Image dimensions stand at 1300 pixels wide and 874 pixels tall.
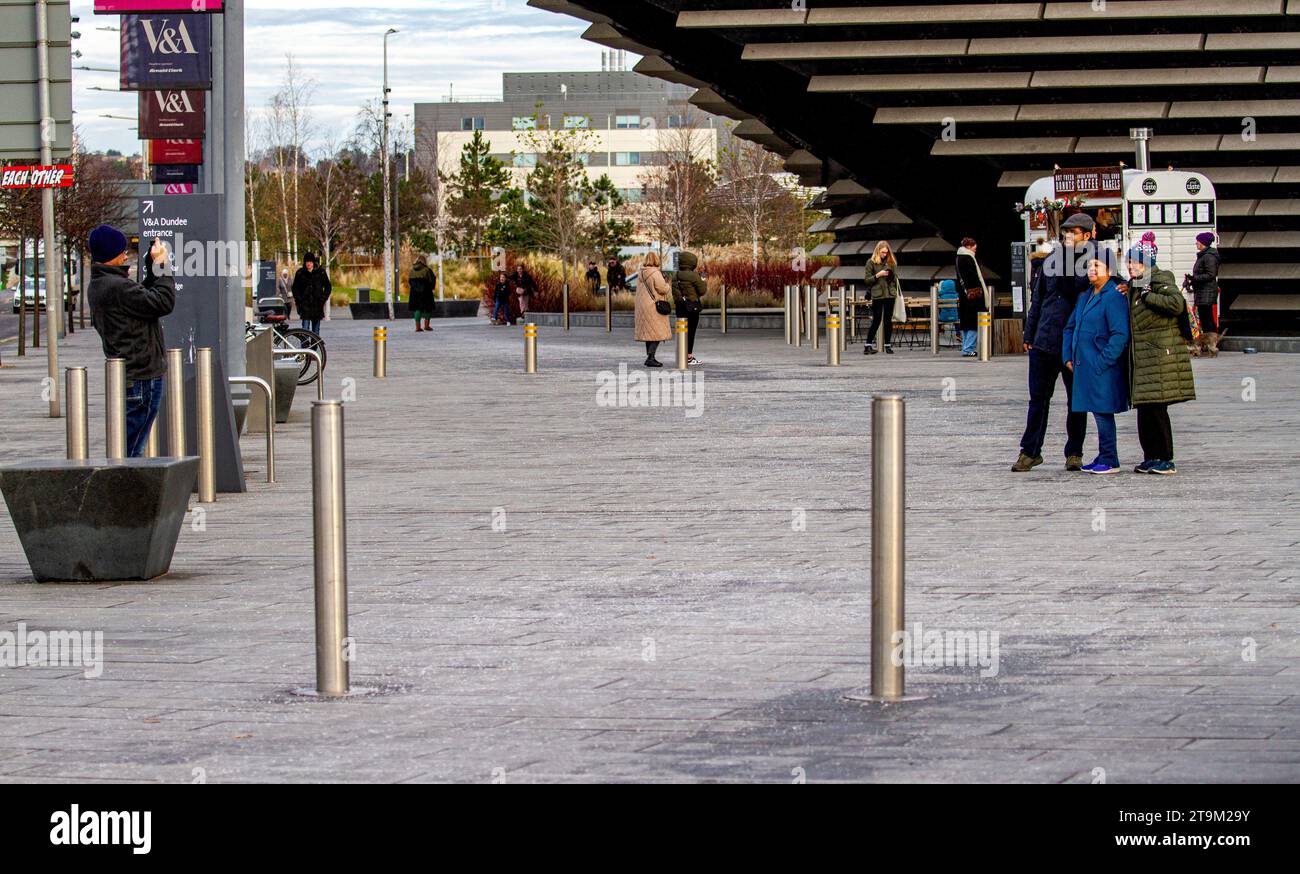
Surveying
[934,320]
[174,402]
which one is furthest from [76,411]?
[934,320]

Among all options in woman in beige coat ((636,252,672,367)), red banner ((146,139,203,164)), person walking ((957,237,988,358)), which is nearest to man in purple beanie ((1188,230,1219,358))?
person walking ((957,237,988,358))

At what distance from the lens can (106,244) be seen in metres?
12.8

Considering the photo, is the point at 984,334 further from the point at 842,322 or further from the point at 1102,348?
the point at 1102,348

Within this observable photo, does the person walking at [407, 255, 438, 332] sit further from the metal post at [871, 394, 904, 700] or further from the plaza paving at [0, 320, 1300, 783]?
the metal post at [871, 394, 904, 700]

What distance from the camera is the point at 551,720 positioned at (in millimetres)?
6250

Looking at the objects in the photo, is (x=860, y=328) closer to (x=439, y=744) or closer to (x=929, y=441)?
(x=929, y=441)

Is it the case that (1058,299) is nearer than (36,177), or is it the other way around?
(1058,299)

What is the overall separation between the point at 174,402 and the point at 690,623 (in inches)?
219

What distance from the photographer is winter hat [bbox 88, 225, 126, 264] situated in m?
12.8

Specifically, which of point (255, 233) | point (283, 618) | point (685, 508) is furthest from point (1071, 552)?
point (255, 233)

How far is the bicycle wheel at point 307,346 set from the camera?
24.0 metres

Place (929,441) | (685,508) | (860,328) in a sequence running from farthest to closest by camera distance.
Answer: (860,328) → (929,441) → (685,508)

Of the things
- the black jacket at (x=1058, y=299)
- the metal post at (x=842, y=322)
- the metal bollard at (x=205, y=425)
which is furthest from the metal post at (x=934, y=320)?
the metal bollard at (x=205, y=425)

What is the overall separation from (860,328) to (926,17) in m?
10.3
